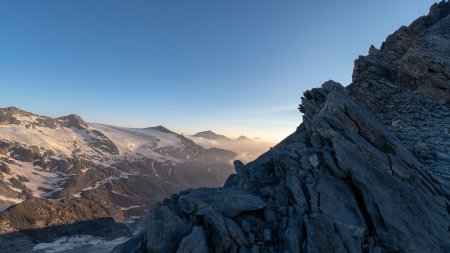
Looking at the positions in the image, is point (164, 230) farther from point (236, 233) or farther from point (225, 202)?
point (236, 233)

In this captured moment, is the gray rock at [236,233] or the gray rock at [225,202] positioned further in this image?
the gray rock at [225,202]

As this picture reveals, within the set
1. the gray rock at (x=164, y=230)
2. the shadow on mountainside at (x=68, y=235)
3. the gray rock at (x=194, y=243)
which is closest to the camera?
the gray rock at (x=194, y=243)

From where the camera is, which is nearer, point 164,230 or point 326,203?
point 164,230

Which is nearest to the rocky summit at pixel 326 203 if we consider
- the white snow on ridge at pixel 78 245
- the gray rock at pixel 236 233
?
the gray rock at pixel 236 233

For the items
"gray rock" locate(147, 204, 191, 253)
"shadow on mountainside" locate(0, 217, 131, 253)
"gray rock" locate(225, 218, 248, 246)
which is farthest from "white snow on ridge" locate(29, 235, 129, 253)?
"gray rock" locate(225, 218, 248, 246)

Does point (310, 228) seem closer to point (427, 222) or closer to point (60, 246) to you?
point (427, 222)

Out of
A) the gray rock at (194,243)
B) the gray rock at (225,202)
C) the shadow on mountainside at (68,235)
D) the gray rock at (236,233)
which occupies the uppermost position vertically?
the gray rock at (225,202)

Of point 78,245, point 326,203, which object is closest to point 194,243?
point 326,203

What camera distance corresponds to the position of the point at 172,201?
27.0 m

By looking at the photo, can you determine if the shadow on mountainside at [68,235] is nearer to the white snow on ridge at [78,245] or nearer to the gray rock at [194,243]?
the white snow on ridge at [78,245]

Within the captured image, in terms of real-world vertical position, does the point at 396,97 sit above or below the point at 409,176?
above

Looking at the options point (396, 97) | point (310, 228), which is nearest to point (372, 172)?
point (310, 228)

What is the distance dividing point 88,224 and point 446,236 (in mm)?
100548

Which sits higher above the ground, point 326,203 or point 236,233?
point 326,203
